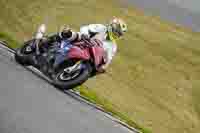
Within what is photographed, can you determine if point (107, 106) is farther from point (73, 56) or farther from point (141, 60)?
point (141, 60)

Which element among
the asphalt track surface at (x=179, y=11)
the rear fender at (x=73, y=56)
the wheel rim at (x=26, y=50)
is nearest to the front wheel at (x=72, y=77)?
the rear fender at (x=73, y=56)

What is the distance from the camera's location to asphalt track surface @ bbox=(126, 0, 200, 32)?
19.4m

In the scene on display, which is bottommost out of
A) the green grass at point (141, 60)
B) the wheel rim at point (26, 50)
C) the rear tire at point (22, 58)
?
the green grass at point (141, 60)

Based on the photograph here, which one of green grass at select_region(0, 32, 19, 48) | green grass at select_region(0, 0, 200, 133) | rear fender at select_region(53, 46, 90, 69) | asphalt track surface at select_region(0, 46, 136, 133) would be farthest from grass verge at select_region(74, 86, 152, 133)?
green grass at select_region(0, 32, 19, 48)

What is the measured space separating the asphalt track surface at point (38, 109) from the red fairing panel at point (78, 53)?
1.21m

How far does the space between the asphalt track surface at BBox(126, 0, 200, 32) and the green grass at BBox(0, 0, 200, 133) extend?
0.46 metres

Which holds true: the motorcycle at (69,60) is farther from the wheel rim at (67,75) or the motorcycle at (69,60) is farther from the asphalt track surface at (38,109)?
the asphalt track surface at (38,109)

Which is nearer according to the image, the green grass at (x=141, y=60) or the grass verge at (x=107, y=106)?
the grass verge at (x=107, y=106)

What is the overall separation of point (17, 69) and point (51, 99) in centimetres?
146

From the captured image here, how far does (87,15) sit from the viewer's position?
70.5 feet

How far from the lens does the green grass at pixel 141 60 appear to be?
1614cm

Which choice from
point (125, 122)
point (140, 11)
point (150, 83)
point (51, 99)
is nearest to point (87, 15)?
point (140, 11)

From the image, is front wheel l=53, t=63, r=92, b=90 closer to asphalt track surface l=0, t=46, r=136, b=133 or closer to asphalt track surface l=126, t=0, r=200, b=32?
asphalt track surface l=0, t=46, r=136, b=133

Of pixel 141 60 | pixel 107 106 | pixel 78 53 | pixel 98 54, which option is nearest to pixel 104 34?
pixel 98 54
